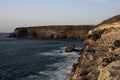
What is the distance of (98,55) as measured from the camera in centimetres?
1786

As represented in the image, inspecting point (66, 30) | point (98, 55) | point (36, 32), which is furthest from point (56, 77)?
point (36, 32)

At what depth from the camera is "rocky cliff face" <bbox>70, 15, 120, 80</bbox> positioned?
521 inches

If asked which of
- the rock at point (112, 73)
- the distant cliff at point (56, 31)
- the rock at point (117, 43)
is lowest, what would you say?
the distant cliff at point (56, 31)

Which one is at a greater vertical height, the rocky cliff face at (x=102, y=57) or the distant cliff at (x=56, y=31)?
the rocky cliff face at (x=102, y=57)

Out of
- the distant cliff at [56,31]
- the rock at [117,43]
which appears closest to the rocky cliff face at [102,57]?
the rock at [117,43]

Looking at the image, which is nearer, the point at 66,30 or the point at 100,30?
the point at 100,30

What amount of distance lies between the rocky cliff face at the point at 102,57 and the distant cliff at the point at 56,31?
109 m

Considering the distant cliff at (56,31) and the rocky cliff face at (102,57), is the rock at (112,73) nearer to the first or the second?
the rocky cliff face at (102,57)

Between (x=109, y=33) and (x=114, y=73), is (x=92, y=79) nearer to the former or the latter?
(x=114, y=73)

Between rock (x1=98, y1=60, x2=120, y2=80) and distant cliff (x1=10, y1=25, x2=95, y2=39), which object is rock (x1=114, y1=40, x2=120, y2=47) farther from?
distant cliff (x1=10, y1=25, x2=95, y2=39)

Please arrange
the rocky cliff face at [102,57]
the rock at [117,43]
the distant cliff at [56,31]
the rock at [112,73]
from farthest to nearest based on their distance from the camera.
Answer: the distant cliff at [56,31] → the rock at [117,43] → the rocky cliff face at [102,57] → the rock at [112,73]

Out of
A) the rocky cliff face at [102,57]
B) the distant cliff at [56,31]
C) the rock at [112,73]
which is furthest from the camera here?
the distant cliff at [56,31]

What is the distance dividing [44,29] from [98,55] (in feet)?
430

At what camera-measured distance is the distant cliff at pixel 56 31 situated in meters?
136
